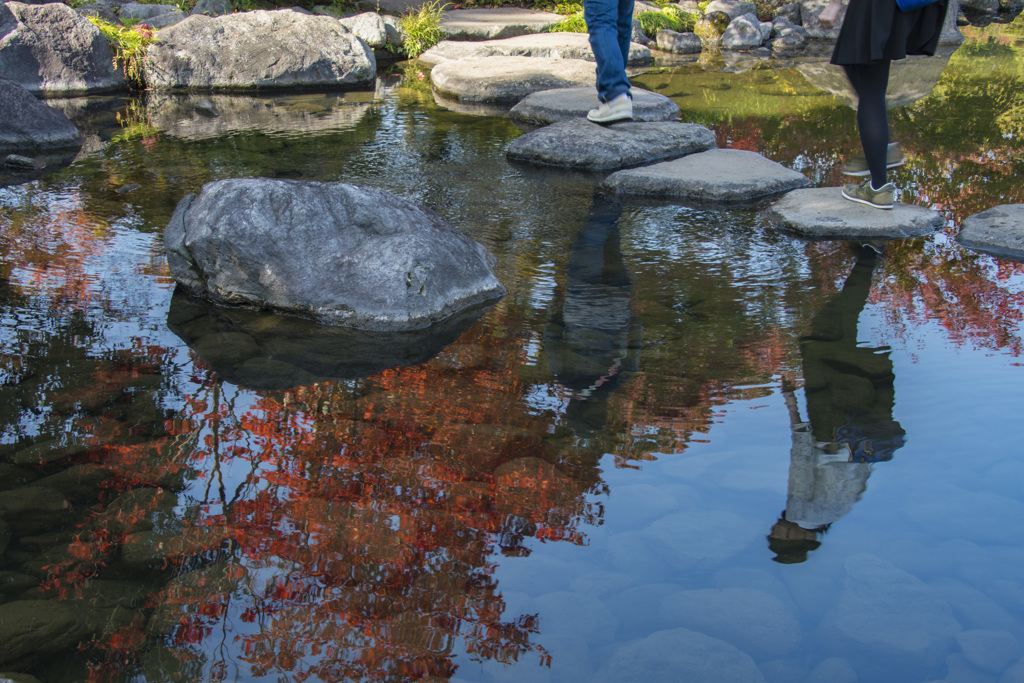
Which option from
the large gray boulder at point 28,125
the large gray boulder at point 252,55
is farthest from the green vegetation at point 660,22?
the large gray boulder at point 28,125

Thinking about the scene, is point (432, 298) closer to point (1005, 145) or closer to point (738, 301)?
point (738, 301)

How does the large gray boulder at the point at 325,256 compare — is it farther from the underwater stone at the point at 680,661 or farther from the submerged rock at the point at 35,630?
the underwater stone at the point at 680,661

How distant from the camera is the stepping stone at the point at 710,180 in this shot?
523 centimetres

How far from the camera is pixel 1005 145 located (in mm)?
6344

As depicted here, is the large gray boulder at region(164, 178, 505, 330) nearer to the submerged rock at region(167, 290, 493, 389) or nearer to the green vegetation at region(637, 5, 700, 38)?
the submerged rock at region(167, 290, 493, 389)

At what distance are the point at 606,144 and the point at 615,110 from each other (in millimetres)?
350

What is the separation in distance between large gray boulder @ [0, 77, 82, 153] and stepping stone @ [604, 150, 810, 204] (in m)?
4.79

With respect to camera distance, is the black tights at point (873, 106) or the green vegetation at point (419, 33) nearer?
the black tights at point (873, 106)

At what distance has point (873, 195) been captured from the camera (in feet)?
15.2

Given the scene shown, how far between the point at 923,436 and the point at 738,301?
1240 mm

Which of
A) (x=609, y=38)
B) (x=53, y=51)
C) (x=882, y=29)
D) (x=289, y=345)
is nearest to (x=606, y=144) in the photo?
(x=609, y=38)

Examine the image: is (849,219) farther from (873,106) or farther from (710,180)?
(710,180)

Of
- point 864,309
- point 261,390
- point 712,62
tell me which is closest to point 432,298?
point 261,390

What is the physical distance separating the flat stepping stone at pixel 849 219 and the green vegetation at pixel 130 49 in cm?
817
